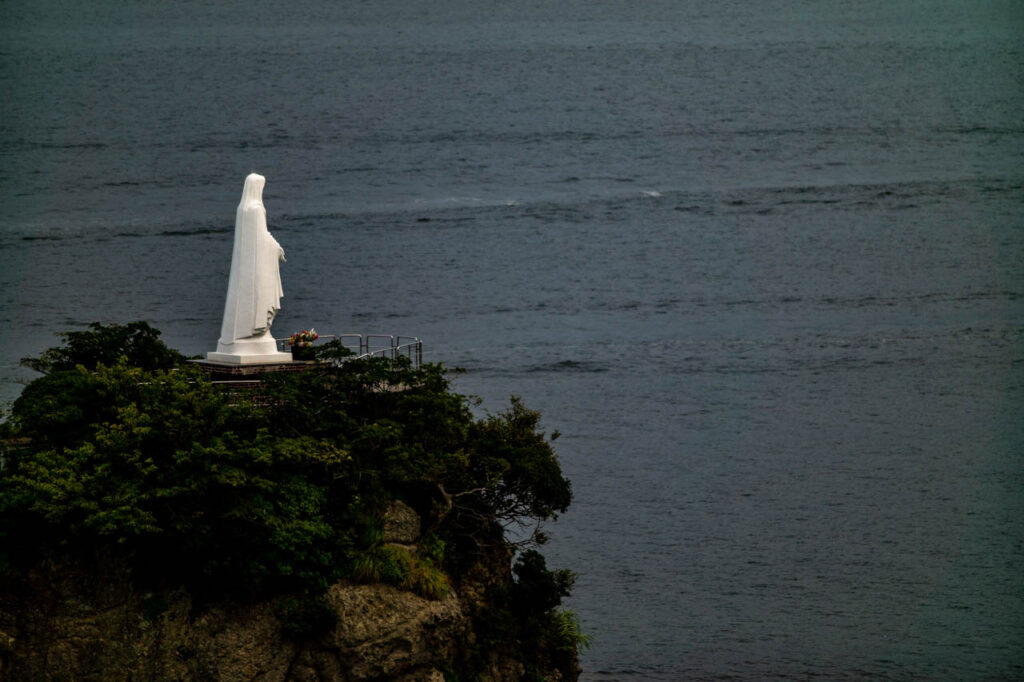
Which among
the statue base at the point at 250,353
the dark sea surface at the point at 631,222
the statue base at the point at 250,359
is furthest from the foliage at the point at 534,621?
the dark sea surface at the point at 631,222

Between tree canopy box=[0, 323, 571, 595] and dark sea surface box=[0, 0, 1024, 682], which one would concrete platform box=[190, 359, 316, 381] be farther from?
dark sea surface box=[0, 0, 1024, 682]

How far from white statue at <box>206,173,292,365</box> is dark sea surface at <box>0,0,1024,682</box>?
24323mm

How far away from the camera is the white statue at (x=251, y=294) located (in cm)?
2994

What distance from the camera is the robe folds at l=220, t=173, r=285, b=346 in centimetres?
2994

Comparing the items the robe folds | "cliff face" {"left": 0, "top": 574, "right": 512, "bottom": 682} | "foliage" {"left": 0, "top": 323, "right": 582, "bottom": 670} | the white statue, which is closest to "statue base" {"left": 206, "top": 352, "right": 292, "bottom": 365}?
the white statue

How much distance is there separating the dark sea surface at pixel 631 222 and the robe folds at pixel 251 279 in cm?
2452

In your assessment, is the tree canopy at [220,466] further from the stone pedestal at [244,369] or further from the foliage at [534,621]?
the foliage at [534,621]

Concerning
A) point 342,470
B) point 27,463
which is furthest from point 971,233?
point 27,463

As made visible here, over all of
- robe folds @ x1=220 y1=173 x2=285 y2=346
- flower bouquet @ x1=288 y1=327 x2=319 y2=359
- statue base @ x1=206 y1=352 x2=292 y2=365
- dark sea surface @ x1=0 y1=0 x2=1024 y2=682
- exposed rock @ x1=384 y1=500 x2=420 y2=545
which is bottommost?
exposed rock @ x1=384 y1=500 x2=420 y2=545

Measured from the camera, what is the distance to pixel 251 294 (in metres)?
30.0

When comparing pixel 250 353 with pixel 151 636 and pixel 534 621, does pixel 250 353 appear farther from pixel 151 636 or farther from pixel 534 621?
pixel 534 621

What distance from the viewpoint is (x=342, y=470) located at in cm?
2709

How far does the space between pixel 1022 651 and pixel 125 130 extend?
164 ft

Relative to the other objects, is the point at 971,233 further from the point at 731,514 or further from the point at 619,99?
the point at 731,514
